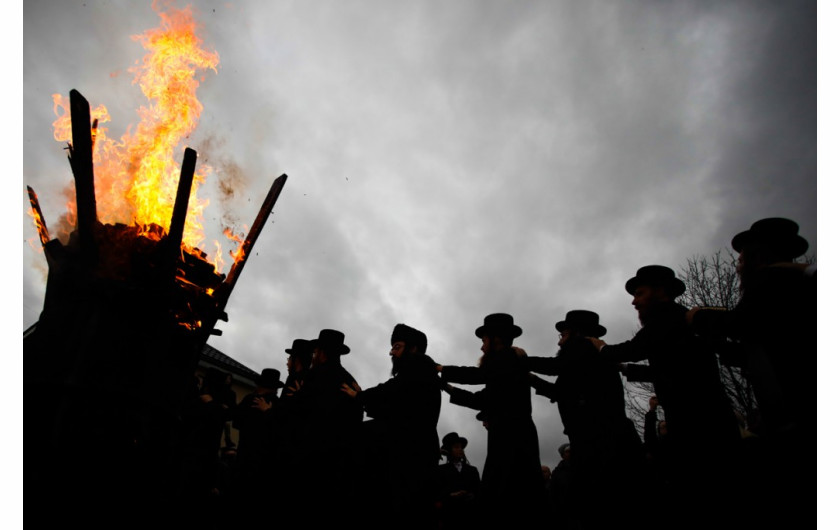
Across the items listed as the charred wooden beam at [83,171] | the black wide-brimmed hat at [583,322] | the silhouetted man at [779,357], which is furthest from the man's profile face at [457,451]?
the charred wooden beam at [83,171]

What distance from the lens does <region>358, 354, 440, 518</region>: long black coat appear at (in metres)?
4.84

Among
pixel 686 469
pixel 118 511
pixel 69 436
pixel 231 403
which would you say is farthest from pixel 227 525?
pixel 686 469

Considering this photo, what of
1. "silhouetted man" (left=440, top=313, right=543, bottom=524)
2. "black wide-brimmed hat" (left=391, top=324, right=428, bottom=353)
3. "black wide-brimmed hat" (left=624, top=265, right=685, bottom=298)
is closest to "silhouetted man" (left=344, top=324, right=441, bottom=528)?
"black wide-brimmed hat" (left=391, top=324, right=428, bottom=353)

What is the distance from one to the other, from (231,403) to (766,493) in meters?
7.29

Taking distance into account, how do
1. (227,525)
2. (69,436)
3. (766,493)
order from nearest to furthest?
(766,493), (69,436), (227,525)

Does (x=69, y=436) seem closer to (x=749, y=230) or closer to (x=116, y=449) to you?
(x=116, y=449)

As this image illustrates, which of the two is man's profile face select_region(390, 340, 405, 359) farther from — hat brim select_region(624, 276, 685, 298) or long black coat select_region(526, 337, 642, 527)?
hat brim select_region(624, 276, 685, 298)

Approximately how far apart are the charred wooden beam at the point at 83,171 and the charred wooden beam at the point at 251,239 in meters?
1.23

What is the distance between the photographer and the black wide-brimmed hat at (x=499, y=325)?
560cm

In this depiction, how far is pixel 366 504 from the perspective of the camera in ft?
18.4

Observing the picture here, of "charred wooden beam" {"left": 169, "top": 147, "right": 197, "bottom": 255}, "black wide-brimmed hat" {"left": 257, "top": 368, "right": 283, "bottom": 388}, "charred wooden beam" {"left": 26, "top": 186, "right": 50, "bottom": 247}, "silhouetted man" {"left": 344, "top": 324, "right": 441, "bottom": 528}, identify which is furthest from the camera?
"black wide-brimmed hat" {"left": 257, "top": 368, "right": 283, "bottom": 388}

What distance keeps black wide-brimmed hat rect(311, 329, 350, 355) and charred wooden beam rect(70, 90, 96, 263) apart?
10.7 ft

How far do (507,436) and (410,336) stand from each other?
1.93 meters

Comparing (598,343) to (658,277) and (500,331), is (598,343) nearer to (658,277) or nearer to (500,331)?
(658,277)
